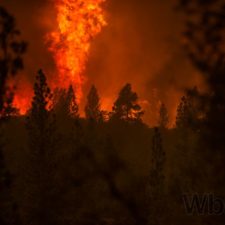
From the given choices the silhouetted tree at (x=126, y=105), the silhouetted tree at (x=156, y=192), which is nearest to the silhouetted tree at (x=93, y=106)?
the silhouetted tree at (x=126, y=105)

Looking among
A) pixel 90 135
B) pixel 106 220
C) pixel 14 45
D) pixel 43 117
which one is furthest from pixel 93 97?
pixel 14 45

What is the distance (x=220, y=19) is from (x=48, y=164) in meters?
27.4

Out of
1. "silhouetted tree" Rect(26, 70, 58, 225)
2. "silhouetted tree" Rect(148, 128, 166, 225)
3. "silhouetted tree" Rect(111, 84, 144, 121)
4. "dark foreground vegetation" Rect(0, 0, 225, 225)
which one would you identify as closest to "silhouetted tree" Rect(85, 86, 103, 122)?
"dark foreground vegetation" Rect(0, 0, 225, 225)

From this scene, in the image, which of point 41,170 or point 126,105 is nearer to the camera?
point 41,170

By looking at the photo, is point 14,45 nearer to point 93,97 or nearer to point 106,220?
point 106,220

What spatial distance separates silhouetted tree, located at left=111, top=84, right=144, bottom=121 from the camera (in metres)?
80.2

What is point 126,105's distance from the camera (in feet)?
264

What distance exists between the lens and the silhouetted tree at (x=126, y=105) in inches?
3159

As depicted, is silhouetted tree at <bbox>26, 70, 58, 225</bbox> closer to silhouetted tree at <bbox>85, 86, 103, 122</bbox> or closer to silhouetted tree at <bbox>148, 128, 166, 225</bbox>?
silhouetted tree at <bbox>148, 128, 166, 225</bbox>

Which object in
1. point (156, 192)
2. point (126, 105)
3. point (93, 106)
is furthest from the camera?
point (93, 106)

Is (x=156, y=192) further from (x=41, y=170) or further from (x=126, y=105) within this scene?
(x=126, y=105)

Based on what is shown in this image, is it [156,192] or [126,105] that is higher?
[126,105]

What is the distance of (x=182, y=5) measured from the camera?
719 centimetres

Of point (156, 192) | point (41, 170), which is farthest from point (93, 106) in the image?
point (156, 192)
